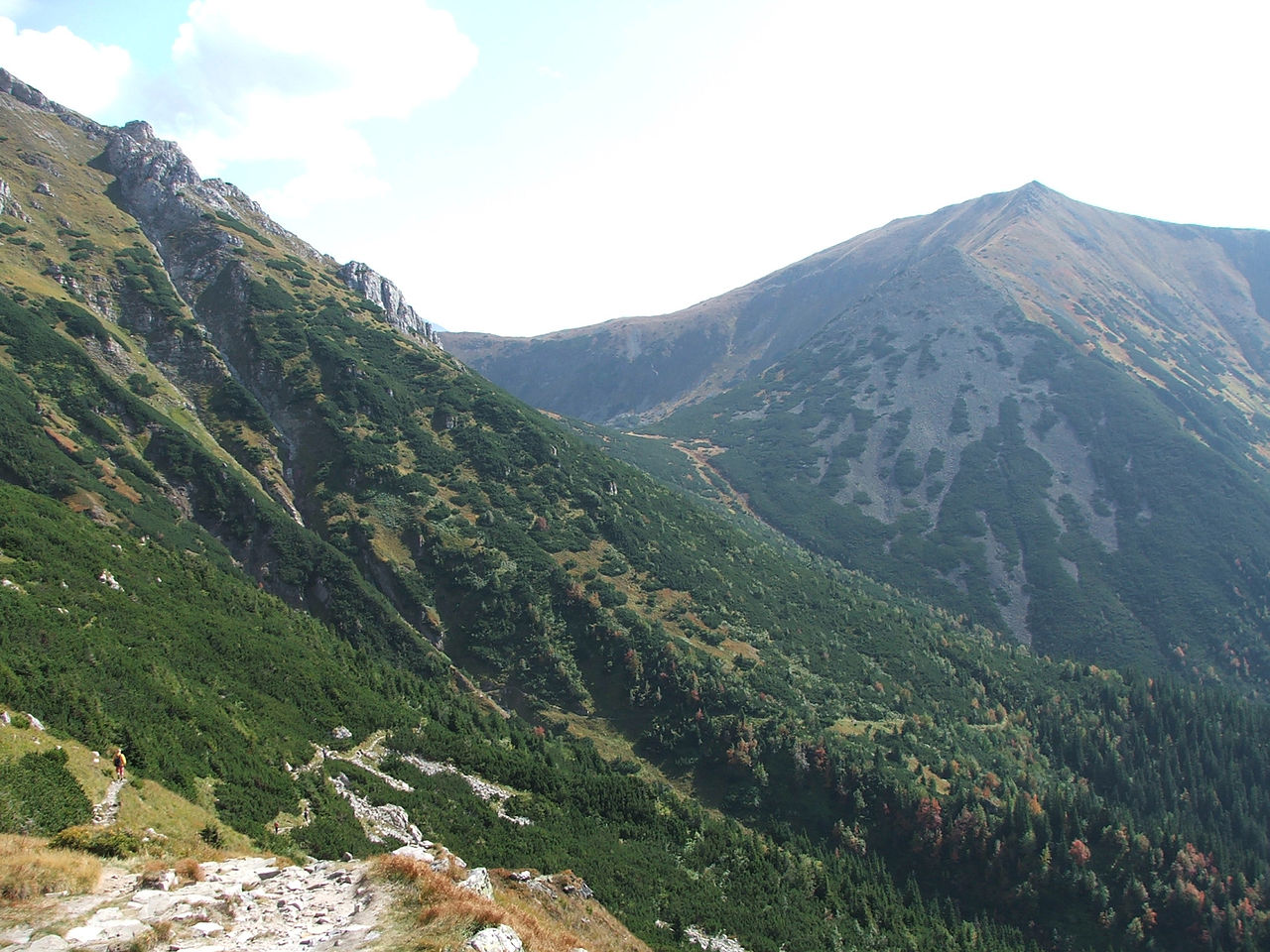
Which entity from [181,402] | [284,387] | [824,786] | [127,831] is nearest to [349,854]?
[127,831]

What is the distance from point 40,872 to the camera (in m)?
19.1

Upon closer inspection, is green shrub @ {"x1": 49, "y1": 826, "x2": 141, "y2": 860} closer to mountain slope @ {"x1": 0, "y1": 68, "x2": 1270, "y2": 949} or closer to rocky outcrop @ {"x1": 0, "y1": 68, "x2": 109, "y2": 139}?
mountain slope @ {"x1": 0, "y1": 68, "x2": 1270, "y2": 949}

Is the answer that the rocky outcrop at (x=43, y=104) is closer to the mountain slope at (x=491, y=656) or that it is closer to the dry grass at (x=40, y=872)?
the mountain slope at (x=491, y=656)

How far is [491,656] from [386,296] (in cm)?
11172

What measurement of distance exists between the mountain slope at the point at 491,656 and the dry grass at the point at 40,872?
42.6ft

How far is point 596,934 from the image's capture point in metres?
31.7

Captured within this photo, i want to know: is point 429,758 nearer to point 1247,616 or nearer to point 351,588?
point 351,588

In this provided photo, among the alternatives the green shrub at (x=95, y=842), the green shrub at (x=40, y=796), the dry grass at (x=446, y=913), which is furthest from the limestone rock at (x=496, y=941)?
the green shrub at (x=40, y=796)

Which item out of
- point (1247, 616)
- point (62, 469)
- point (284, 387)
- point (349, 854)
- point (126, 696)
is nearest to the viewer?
point (349, 854)

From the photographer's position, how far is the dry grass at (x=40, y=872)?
60.2ft

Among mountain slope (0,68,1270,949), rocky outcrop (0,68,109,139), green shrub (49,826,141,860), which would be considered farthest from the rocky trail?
rocky outcrop (0,68,109,139)

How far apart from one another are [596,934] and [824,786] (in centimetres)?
5095

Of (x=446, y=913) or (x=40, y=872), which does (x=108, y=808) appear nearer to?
(x=40, y=872)

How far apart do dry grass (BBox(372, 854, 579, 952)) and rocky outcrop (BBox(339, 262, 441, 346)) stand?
14291 centimetres
